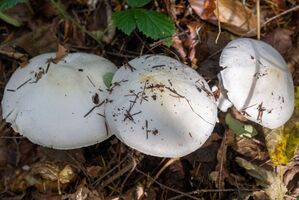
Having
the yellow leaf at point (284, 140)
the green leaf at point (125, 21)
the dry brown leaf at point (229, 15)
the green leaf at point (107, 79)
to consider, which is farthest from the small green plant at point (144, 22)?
the yellow leaf at point (284, 140)

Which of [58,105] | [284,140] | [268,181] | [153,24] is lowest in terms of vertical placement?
[268,181]

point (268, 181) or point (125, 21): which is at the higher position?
point (125, 21)

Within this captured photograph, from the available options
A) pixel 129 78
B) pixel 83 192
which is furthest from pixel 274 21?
pixel 83 192

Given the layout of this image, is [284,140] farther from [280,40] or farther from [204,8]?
[204,8]

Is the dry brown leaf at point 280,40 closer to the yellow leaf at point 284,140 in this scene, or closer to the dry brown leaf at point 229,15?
the dry brown leaf at point 229,15

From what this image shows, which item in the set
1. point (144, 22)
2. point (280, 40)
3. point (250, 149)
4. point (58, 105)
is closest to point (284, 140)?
point (250, 149)

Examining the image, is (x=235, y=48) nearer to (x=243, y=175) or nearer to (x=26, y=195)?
(x=243, y=175)

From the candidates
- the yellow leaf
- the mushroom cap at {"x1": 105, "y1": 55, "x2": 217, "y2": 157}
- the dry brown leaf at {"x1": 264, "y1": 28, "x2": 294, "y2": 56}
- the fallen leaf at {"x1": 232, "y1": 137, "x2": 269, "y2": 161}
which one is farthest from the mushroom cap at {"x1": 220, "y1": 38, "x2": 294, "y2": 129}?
the dry brown leaf at {"x1": 264, "y1": 28, "x2": 294, "y2": 56}
